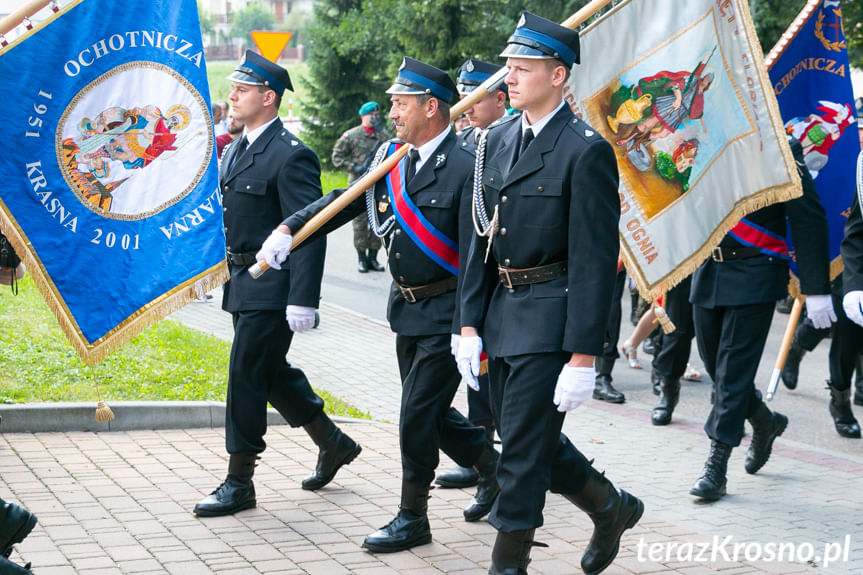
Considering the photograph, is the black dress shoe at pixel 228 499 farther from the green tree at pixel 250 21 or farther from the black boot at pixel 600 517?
the green tree at pixel 250 21

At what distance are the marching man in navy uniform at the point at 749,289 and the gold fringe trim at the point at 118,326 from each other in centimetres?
274

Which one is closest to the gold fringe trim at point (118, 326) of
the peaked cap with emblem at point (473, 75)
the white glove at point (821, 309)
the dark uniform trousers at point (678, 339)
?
the peaked cap with emblem at point (473, 75)

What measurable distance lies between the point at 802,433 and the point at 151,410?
445 cm

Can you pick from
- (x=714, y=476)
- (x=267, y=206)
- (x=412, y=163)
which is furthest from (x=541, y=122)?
(x=714, y=476)

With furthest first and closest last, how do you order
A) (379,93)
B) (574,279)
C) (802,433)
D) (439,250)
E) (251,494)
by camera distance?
(379,93), (802,433), (251,494), (439,250), (574,279)

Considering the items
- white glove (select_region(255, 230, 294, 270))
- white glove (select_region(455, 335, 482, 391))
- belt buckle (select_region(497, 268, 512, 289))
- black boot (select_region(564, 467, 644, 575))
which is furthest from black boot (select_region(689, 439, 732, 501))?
white glove (select_region(255, 230, 294, 270))

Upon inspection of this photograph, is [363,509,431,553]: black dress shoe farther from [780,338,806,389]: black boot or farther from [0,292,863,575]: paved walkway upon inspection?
[780,338,806,389]: black boot

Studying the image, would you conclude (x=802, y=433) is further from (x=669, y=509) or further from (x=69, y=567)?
(x=69, y=567)

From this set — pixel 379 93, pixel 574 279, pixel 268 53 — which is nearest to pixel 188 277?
pixel 574 279

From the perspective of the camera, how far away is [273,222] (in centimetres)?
616

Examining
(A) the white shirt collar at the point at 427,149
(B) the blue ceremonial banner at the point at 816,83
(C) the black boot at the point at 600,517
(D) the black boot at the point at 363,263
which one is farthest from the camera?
(D) the black boot at the point at 363,263

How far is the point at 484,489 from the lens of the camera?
238 inches

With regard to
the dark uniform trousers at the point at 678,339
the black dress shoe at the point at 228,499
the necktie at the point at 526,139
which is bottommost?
the black dress shoe at the point at 228,499

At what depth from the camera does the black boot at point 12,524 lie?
466cm
